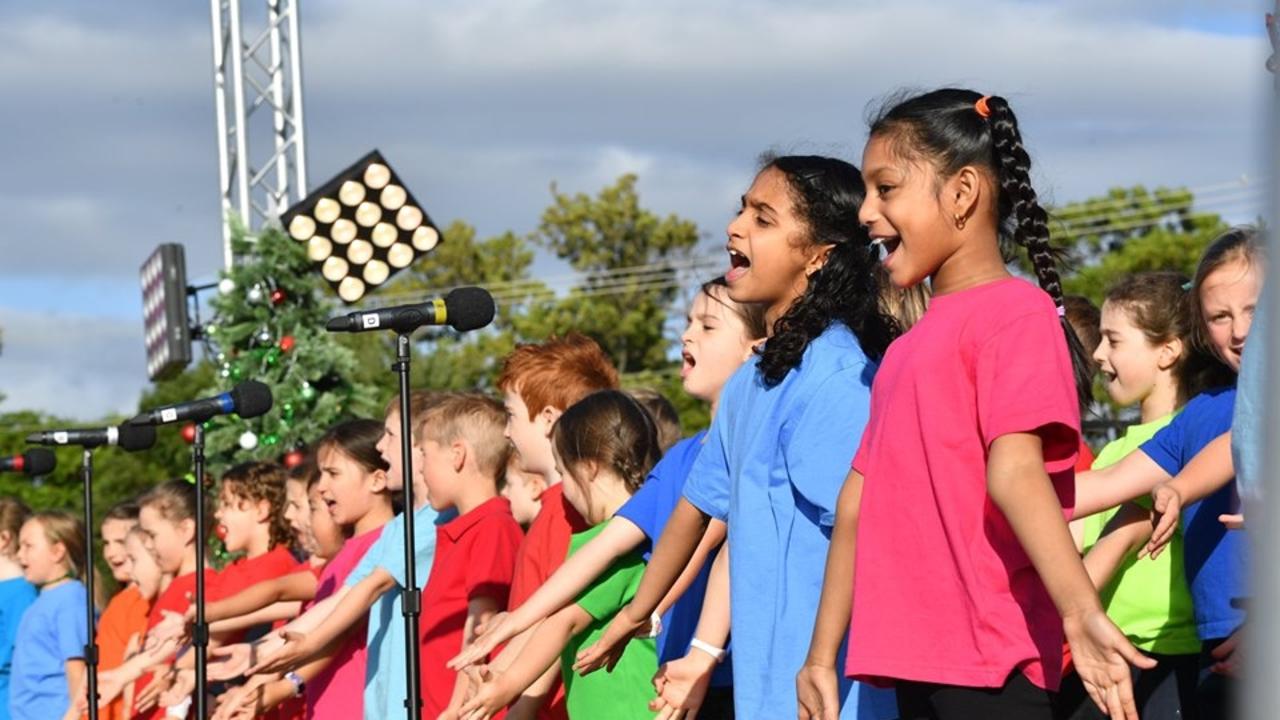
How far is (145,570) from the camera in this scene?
27.5 ft

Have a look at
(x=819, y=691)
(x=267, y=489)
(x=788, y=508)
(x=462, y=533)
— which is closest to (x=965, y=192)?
(x=788, y=508)

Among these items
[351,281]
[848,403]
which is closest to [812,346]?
[848,403]

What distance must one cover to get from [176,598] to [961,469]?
220 inches

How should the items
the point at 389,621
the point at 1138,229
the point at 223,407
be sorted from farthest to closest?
the point at 1138,229 → the point at 223,407 → the point at 389,621

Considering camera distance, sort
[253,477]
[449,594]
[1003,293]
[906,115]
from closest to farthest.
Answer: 1. [1003,293]
2. [906,115]
3. [449,594]
4. [253,477]

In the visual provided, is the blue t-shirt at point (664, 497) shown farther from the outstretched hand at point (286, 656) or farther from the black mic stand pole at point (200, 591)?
the black mic stand pole at point (200, 591)

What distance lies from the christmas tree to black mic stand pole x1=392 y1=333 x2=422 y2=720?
600 centimetres

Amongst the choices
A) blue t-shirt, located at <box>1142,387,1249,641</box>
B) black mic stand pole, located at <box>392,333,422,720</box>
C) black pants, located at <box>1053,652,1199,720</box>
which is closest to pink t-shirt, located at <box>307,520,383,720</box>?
black mic stand pole, located at <box>392,333,422,720</box>

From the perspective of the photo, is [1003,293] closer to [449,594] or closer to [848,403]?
[848,403]

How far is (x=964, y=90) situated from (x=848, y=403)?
2.11 feet

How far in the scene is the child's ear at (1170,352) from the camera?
4258 millimetres

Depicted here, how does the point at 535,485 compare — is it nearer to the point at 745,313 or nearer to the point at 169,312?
the point at 745,313

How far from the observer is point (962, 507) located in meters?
2.80

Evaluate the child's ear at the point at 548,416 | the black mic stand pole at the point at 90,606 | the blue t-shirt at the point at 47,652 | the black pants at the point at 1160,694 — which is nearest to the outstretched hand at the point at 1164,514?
the black pants at the point at 1160,694
